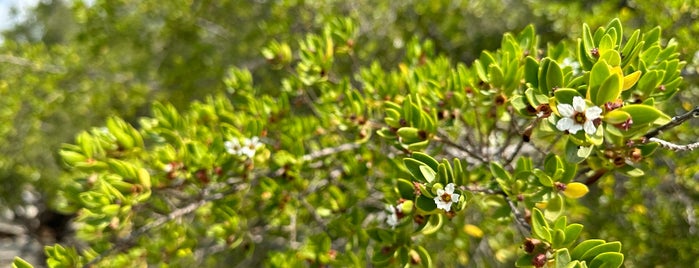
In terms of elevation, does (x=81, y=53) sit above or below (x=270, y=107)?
below

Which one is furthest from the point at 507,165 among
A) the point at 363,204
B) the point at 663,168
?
the point at 663,168

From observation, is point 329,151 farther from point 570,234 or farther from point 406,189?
point 570,234

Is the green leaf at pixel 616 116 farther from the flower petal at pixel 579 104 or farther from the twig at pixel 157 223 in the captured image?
the twig at pixel 157 223

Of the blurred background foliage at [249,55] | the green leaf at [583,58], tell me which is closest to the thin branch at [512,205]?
the green leaf at [583,58]

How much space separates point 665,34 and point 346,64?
8.99 feet

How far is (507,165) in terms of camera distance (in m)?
1.79

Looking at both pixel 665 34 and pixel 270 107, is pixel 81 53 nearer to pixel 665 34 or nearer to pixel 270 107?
pixel 270 107

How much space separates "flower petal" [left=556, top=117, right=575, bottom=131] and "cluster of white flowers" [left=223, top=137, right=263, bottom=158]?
1.20m

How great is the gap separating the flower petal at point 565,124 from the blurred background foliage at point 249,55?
1851mm

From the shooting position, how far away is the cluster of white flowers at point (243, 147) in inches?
74.3

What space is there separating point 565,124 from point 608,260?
35 centimetres

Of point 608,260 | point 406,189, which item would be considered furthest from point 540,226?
point 406,189

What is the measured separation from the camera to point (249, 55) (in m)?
5.20

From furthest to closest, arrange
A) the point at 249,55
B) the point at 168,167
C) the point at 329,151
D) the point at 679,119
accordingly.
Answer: the point at 249,55 < the point at 329,151 < the point at 168,167 < the point at 679,119
